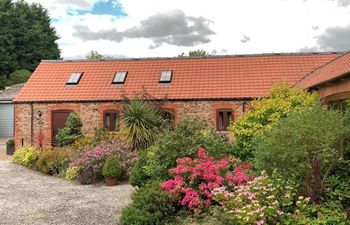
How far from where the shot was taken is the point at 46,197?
1102 cm

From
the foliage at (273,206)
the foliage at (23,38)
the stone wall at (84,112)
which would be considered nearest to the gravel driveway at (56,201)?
the foliage at (273,206)

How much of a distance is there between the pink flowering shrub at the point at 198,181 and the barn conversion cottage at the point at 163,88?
34.6ft

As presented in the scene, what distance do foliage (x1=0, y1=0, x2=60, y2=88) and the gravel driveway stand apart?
97.7 feet

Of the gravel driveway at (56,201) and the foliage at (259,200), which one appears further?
the gravel driveway at (56,201)

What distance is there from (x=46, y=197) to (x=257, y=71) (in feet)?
43.8

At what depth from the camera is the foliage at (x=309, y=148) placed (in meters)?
7.06

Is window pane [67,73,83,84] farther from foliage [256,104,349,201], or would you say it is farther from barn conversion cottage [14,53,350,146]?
foliage [256,104,349,201]

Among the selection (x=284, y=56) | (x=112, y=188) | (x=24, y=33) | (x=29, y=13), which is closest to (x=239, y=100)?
(x=284, y=56)

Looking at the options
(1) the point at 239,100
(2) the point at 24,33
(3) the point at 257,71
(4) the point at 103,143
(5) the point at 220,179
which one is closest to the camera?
(5) the point at 220,179

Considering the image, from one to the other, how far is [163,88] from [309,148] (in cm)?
1353

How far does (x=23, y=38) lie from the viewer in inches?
1690

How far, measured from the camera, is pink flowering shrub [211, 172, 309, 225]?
6.59 meters

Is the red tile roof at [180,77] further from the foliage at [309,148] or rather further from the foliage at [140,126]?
the foliage at [309,148]

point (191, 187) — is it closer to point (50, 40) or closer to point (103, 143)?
point (103, 143)
